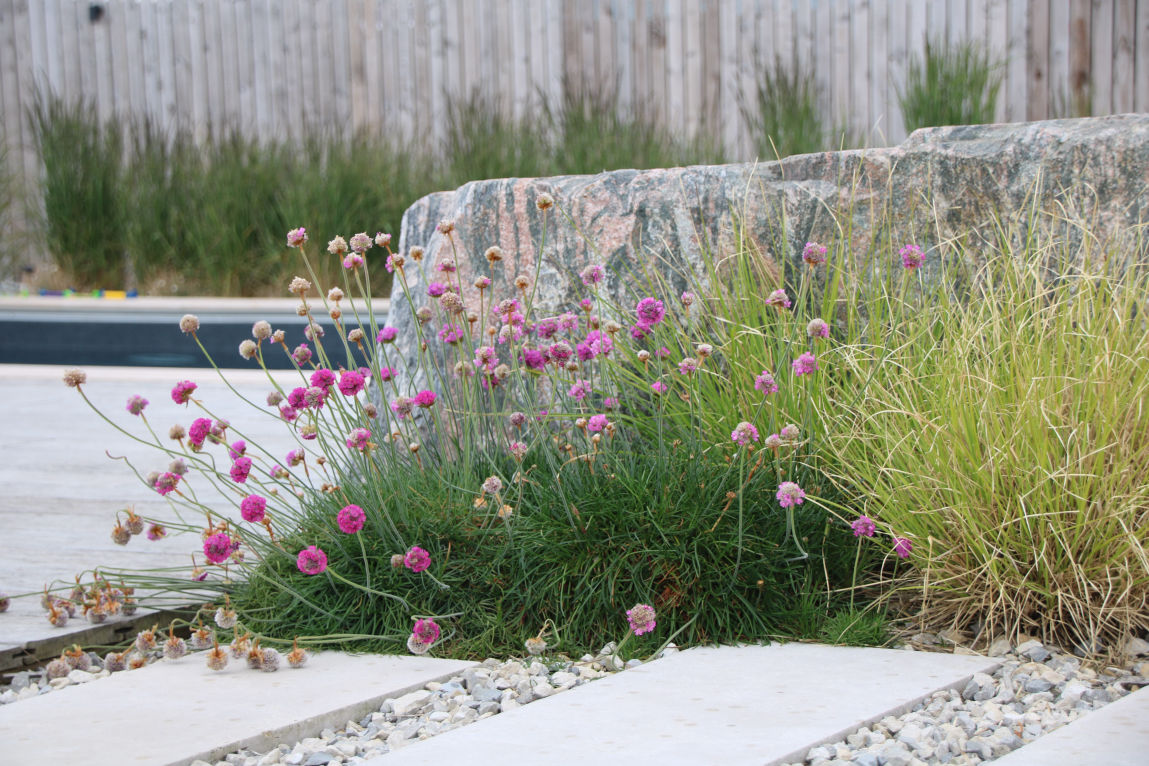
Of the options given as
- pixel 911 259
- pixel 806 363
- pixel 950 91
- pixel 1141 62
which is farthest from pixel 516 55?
pixel 806 363

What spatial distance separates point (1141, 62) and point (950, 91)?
54.6 inches

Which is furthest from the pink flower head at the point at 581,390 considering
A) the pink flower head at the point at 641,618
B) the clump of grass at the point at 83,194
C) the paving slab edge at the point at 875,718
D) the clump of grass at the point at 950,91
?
the clump of grass at the point at 83,194

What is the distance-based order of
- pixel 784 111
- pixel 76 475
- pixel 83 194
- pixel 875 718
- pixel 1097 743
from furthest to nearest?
pixel 83 194
pixel 784 111
pixel 76 475
pixel 875 718
pixel 1097 743

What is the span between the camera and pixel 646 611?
1.75m

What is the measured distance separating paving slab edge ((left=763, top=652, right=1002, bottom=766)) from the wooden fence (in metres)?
5.31

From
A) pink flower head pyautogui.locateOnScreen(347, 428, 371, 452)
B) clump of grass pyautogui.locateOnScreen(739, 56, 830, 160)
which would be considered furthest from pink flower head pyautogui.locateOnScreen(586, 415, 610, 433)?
clump of grass pyautogui.locateOnScreen(739, 56, 830, 160)

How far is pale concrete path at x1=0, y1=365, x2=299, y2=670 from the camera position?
2240mm

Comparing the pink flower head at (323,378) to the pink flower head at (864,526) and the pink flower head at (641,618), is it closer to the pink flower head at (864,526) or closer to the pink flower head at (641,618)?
the pink flower head at (641,618)

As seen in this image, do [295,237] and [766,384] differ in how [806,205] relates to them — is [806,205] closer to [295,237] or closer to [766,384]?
[766,384]

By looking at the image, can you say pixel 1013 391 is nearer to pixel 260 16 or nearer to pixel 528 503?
pixel 528 503

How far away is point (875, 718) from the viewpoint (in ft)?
4.70

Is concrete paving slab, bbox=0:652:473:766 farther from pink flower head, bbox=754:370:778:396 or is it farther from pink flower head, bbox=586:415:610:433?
pink flower head, bbox=754:370:778:396

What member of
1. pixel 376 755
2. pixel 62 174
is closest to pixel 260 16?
pixel 62 174

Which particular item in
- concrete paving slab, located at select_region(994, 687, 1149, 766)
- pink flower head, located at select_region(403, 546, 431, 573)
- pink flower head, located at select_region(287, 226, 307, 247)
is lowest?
concrete paving slab, located at select_region(994, 687, 1149, 766)
